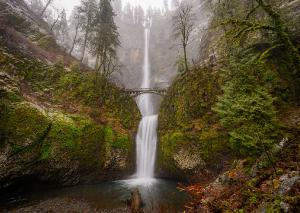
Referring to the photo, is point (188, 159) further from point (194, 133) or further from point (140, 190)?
point (140, 190)

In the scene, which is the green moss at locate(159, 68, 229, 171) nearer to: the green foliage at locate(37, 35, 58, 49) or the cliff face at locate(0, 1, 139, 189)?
the cliff face at locate(0, 1, 139, 189)

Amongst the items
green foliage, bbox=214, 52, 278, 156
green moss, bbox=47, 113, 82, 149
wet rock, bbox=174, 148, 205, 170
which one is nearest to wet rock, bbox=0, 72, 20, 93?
green moss, bbox=47, 113, 82, 149

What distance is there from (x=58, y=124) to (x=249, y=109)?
12.3 meters

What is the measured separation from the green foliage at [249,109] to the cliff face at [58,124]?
1052 centimetres

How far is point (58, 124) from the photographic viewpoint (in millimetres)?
13945

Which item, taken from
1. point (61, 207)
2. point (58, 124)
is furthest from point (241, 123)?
point (58, 124)

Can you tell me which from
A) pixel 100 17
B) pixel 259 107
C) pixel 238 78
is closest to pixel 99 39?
pixel 100 17

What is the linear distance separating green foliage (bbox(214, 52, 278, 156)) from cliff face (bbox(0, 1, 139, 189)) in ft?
34.5

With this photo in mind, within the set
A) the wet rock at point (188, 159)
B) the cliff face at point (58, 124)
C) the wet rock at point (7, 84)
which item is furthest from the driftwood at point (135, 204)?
the wet rock at point (7, 84)

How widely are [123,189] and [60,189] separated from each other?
14.9 feet

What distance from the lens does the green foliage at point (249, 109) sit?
919 cm

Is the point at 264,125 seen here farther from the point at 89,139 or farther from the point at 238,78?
the point at 89,139

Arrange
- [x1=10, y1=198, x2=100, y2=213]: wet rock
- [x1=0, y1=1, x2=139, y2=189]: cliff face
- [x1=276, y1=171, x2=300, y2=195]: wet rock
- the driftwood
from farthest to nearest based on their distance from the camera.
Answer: [x1=0, y1=1, x2=139, y2=189]: cliff face < the driftwood < [x1=10, y1=198, x2=100, y2=213]: wet rock < [x1=276, y1=171, x2=300, y2=195]: wet rock

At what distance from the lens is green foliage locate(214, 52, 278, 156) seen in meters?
9.19
